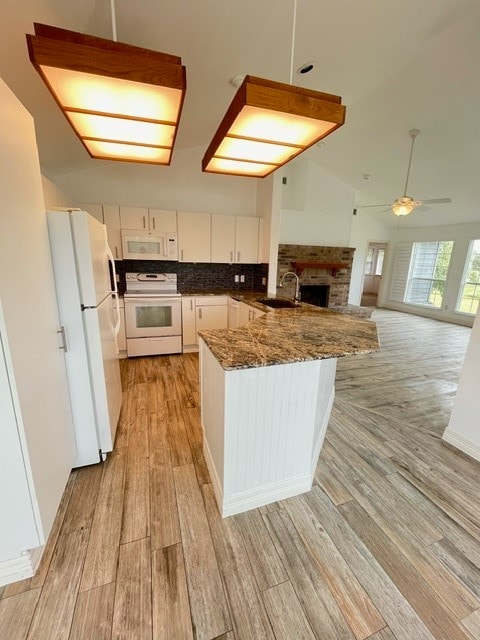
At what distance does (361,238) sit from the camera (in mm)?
8008

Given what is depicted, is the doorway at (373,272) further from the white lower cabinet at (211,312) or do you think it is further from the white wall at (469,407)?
the white wall at (469,407)

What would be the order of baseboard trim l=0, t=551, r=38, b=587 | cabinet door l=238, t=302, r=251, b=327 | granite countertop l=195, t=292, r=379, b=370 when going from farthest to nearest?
1. cabinet door l=238, t=302, r=251, b=327
2. granite countertop l=195, t=292, r=379, b=370
3. baseboard trim l=0, t=551, r=38, b=587

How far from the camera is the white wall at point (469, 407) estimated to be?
2.11m

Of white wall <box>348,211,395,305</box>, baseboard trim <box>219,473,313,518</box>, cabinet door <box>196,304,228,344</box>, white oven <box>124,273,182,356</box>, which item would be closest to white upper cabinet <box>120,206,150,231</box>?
white oven <box>124,273,182,356</box>

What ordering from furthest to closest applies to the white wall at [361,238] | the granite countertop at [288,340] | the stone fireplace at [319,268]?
the white wall at [361,238] → the stone fireplace at [319,268] → the granite countertop at [288,340]

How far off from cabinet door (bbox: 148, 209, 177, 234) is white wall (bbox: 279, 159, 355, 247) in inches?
106

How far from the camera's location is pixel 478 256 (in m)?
6.66

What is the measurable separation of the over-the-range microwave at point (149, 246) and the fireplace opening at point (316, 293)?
3.51 metres

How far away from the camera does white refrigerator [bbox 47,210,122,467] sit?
161 centimetres

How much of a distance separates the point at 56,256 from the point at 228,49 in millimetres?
1912

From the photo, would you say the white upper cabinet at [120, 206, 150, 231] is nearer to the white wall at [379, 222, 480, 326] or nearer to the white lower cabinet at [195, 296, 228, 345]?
the white lower cabinet at [195, 296, 228, 345]

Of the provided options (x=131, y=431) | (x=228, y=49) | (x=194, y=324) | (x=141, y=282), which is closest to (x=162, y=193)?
(x=141, y=282)

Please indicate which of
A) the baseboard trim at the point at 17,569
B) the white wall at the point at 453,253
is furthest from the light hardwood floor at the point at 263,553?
the white wall at the point at 453,253

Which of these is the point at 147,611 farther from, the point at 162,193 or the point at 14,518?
the point at 162,193
